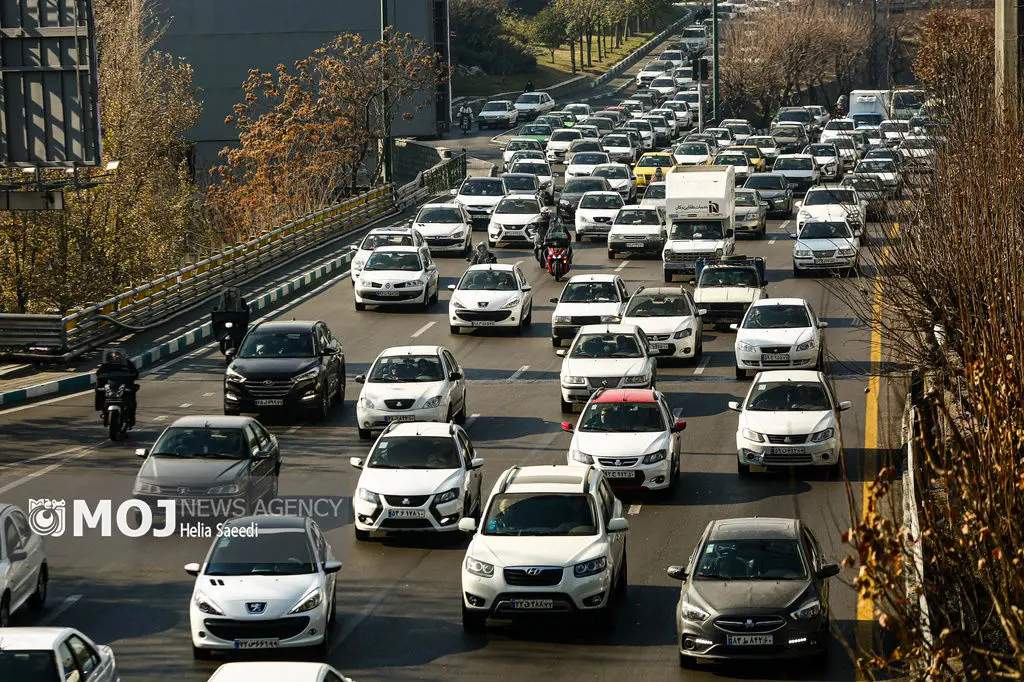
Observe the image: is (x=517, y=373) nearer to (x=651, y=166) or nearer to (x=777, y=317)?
(x=777, y=317)

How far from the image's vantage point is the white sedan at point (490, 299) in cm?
3600

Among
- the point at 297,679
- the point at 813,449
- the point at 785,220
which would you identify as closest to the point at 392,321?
the point at 813,449

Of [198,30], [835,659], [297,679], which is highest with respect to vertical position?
[198,30]

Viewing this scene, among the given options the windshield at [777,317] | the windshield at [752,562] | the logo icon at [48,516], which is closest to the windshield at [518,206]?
the windshield at [777,317]

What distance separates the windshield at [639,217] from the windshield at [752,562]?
30.9 meters

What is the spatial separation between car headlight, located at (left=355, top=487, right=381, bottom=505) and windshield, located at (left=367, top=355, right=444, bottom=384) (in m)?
6.61

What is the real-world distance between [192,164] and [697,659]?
66.2m

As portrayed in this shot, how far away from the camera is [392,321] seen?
126 feet

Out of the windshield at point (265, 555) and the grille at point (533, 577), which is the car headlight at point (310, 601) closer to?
the windshield at point (265, 555)

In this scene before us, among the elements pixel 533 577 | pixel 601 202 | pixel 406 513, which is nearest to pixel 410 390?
pixel 406 513

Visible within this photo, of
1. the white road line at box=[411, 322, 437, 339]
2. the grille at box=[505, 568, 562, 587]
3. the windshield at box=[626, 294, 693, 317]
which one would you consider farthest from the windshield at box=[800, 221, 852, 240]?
the grille at box=[505, 568, 562, 587]

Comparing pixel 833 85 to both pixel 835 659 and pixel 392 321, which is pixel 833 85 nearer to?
pixel 392 321

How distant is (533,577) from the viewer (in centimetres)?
1678

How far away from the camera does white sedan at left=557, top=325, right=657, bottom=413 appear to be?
28594 mm
